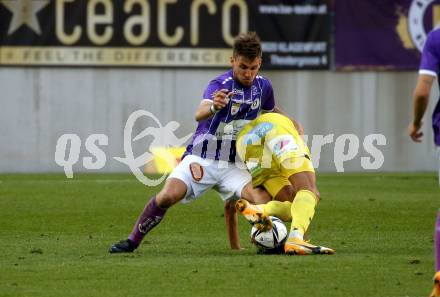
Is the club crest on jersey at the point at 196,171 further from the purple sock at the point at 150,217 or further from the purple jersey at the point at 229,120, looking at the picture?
the purple sock at the point at 150,217

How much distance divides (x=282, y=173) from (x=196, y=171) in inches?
29.6

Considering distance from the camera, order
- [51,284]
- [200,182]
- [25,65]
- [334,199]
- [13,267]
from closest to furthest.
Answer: [51,284]
[13,267]
[200,182]
[334,199]
[25,65]

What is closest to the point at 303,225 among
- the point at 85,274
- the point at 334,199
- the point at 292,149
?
the point at 292,149

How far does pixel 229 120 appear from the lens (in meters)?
9.78

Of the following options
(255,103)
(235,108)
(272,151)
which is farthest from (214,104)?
(272,151)

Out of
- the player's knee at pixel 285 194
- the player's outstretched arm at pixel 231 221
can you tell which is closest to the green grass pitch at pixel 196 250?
the player's outstretched arm at pixel 231 221

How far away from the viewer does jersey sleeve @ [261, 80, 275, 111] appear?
32.6ft

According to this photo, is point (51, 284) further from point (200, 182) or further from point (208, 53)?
point (208, 53)

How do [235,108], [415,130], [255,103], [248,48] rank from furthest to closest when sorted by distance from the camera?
[255,103], [235,108], [248,48], [415,130]

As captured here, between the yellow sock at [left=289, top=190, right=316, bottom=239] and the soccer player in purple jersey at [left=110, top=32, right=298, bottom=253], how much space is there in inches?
21.0

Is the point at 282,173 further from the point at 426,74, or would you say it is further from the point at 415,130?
the point at 426,74

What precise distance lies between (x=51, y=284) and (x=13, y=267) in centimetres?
97

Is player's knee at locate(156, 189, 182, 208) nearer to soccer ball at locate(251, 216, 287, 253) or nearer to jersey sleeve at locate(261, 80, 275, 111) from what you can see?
soccer ball at locate(251, 216, 287, 253)

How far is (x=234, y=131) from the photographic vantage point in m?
9.84
